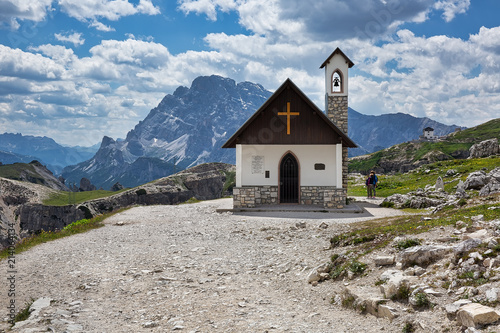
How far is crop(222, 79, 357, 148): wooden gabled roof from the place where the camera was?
25.2 m

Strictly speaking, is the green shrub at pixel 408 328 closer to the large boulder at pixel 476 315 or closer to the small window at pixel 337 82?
the large boulder at pixel 476 315

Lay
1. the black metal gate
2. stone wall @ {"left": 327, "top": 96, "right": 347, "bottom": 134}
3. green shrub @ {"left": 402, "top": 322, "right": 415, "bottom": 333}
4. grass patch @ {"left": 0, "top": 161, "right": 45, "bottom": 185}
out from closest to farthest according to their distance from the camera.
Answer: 1. green shrub @ {"left": 402, "top": 322, "right": 415, "bottom": 333}
2. the black metal gate
3. stone wall @ {"left": 327, "top": 96, "right": 347, "bottom": 134}
4. grass patch @ {"left": 0, "top": 161, "right": 45, "bottom": 185}

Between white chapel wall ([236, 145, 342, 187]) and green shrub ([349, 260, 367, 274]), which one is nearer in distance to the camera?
green shrub ([349, 260, 367, 274])

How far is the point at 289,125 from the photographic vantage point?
2522cm

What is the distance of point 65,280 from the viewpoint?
10695mm

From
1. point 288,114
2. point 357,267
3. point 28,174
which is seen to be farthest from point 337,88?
point 28,174

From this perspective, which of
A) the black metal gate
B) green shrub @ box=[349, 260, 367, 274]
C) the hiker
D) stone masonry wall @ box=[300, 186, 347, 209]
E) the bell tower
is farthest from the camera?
the hiker

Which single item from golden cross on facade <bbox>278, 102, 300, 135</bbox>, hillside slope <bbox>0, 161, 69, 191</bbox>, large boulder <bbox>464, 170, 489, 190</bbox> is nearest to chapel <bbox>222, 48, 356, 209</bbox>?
golden cross on facade <bbox>278, 102, 300, 135</bbox>

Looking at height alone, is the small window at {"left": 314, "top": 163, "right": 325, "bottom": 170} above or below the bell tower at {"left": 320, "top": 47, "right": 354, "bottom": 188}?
below

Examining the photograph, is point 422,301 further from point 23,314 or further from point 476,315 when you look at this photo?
point 23,314

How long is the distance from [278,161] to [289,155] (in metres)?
0.88

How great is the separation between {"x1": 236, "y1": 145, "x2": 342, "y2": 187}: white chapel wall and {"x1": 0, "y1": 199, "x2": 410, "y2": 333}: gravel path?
7.84 meters

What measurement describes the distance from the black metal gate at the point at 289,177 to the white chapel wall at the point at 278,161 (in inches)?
13.8

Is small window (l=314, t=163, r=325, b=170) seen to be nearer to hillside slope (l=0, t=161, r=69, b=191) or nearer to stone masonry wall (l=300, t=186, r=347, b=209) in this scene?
stone masonry wall (l=300, t=186, r=347, b=209)
